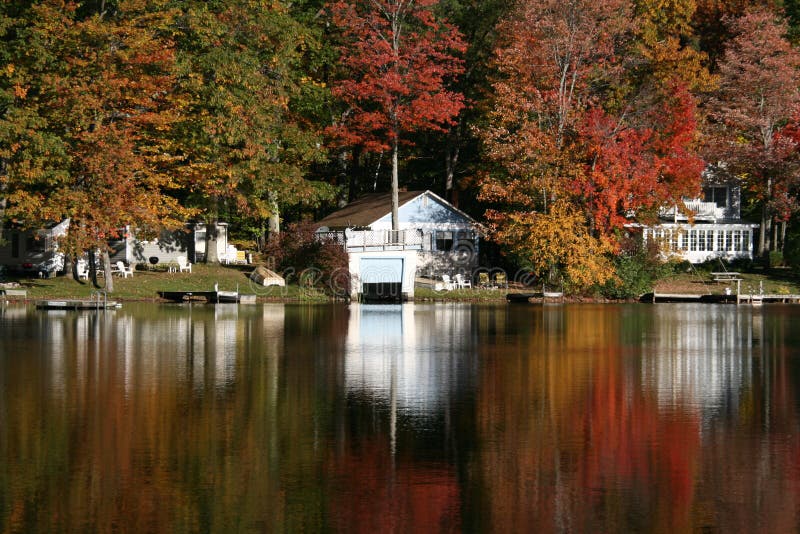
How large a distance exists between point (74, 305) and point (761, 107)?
1857 inches

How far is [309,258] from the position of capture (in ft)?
222

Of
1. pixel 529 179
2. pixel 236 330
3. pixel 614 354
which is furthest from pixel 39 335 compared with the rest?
pixel 529 179

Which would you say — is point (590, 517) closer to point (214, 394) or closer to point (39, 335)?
point (214, 394)

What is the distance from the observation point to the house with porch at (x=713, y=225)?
261 ft

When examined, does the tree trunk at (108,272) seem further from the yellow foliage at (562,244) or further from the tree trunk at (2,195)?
the yellow foliage at (562,244)

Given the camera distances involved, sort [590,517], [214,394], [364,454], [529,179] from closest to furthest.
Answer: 1. [590,517]
2. [364,454]
3. [214,394]
4. [529,179]

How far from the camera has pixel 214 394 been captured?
27.4m

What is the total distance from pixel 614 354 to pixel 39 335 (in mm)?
20581

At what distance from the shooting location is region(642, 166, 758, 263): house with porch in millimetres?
79625

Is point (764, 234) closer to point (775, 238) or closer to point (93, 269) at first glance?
point (775, 238)

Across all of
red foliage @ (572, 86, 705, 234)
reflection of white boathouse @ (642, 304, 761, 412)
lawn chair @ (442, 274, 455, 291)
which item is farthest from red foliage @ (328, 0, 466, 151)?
reflection of white boathouse @ (642, 304, 761, 412)

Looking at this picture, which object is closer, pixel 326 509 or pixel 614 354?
pixel 326 509

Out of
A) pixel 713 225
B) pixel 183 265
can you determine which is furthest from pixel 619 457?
pixel 713 225

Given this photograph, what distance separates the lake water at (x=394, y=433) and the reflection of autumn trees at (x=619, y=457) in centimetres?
6
